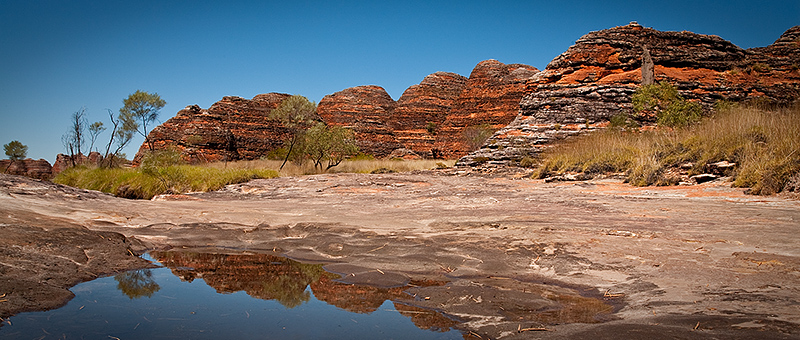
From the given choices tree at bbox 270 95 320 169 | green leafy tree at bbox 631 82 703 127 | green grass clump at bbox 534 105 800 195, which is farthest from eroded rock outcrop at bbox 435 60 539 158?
green grass clump at bbox 534 105 800 195

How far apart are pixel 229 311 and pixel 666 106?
16.5 metres

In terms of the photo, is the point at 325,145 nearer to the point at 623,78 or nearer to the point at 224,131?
the point at 623,78

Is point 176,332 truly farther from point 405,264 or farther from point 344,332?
point 405,264

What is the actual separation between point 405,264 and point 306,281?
848 millimetres

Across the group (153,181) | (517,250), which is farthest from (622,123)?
(153,181)

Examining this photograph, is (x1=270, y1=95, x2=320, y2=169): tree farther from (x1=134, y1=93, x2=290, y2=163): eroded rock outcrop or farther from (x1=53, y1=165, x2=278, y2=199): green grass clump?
(x1=53, y1=165, x2=278, y2=199): green grass clump

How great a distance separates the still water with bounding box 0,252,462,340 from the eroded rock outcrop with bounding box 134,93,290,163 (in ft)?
93.5

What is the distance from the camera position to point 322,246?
15.4 ft

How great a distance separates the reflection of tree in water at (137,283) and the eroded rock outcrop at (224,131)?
28090 mm

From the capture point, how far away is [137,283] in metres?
3.37

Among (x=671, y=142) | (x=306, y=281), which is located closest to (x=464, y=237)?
(x=306, y=281)

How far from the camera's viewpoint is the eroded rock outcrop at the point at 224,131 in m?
34.5

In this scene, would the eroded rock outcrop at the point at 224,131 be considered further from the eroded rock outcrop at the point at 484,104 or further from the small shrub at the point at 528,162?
the small shrub at the point at 528,162

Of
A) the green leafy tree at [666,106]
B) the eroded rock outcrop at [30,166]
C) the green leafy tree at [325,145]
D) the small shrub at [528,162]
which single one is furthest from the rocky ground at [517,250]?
the eroded rock outcrop at [30,166]
